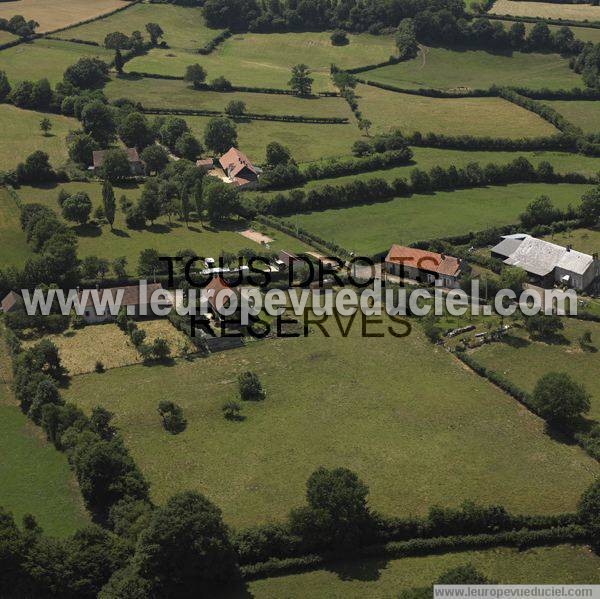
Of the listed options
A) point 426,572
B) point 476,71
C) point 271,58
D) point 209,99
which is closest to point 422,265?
point 426,572

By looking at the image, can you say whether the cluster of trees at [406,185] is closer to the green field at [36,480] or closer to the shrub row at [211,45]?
the green field at [36,480]

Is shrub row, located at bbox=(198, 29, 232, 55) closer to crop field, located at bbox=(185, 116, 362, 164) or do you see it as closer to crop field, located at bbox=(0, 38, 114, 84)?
crop field, located at bbox=(0, 38, 114, 84)

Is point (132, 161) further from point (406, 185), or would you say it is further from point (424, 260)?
point (424, 260)

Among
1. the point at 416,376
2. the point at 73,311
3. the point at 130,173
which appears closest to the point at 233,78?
the point at 130,173

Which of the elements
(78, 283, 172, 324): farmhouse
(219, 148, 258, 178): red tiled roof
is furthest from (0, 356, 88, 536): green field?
(219, 148, 258, 178): red tiled roof

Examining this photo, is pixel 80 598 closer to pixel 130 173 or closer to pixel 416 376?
pixel 416 376
